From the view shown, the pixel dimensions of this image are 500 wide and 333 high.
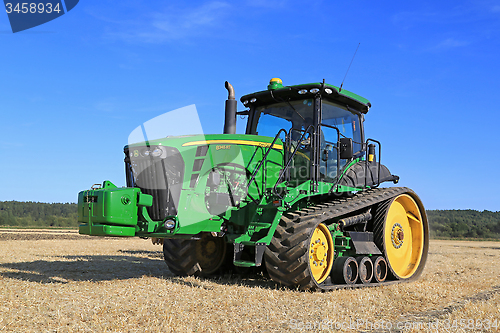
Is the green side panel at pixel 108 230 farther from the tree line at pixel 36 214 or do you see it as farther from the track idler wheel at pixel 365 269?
the tree line at pixel 36 214

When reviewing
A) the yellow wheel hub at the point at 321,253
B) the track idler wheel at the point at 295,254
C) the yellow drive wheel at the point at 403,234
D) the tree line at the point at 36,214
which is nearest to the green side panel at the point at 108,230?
the track idler wheel at the point at 295,254

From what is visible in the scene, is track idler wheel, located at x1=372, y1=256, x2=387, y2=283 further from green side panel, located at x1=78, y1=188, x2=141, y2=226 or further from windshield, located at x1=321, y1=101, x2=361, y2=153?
green side panel, located at x1=78, y1=188, x2=141, y2=226

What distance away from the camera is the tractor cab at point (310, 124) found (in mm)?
8633

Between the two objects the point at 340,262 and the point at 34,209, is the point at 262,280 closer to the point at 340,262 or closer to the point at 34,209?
the point at 340,262

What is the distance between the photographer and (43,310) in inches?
215

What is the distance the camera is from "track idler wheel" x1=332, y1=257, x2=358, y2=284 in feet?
25.5

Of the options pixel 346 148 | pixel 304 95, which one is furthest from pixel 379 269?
pixel 304 95

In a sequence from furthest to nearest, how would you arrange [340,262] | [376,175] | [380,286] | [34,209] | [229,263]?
[34,209], [376,175], [229,263], [380,286], [340,262]

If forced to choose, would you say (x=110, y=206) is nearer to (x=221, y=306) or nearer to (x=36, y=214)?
(x=221, y=306)

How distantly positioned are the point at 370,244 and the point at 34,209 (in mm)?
78041

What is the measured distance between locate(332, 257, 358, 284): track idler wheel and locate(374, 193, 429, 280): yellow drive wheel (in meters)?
1.27

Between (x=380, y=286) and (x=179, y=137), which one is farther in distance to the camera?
(x=380, y=286)

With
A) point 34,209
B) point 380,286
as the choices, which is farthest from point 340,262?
point 34,209

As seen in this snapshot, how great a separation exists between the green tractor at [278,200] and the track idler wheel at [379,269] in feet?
0.09
